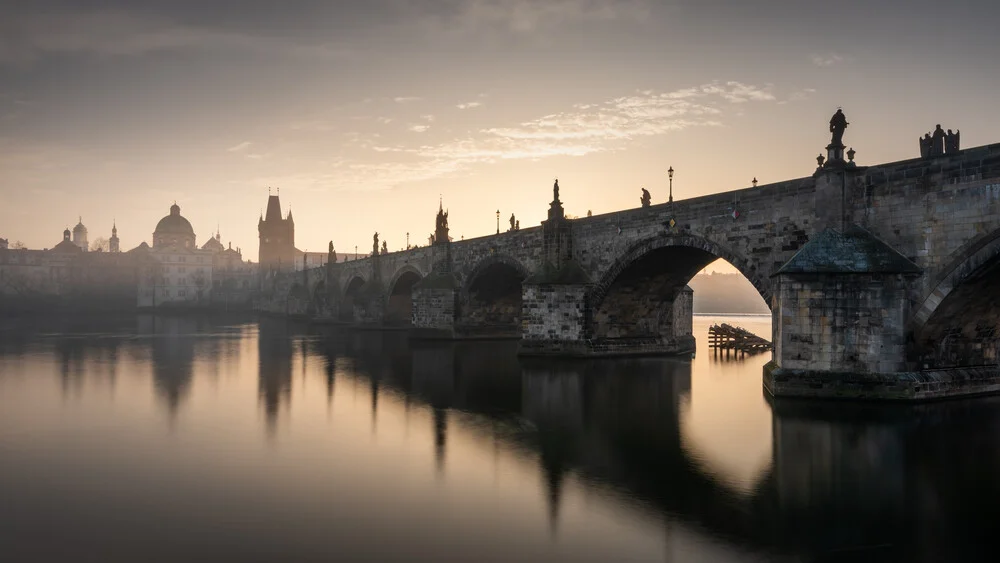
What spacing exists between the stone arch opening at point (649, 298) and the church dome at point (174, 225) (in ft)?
436

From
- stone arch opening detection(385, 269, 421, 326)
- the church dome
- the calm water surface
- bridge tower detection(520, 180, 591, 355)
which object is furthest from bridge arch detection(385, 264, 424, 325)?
the church dome

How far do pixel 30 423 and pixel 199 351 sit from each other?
21953 mm

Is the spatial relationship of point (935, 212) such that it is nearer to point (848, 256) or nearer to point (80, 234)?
point (848, 256)

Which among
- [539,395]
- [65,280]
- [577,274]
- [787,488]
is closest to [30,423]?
[539,395]

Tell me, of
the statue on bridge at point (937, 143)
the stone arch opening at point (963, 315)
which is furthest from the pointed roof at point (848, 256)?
the statue on bridge at point (937, 143)

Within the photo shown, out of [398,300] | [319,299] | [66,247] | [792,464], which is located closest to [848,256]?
[792,464]

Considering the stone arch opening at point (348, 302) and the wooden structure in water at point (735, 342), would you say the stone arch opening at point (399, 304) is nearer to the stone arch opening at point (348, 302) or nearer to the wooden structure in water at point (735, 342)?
the stone arch opening at point (348, 302)

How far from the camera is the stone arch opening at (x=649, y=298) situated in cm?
2648

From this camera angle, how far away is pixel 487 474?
10852mm

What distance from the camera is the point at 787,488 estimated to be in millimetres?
9969

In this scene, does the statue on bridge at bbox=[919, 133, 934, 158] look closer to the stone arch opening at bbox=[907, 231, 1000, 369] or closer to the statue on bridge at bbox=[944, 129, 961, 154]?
the statue on bridge at bbox=[944, 129, 961, 154]

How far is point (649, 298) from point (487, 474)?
2087 centimetres

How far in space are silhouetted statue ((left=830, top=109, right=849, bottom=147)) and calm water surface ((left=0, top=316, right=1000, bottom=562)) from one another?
720 centimetres

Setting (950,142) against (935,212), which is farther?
(950,142)
